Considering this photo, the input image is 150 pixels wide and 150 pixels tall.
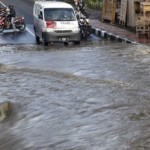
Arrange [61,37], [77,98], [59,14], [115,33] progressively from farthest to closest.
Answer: [115,33], [59,14], [61,37], [77,98]

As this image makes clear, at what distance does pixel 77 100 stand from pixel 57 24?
36.0 feet

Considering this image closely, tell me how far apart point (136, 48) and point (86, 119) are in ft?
33.0

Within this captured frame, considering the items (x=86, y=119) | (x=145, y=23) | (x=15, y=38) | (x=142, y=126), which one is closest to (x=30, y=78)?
(x=86, y=119)

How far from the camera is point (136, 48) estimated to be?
19.8 meters

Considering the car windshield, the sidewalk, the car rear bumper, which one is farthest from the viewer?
the car windshield

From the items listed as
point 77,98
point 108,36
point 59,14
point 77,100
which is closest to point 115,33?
point 108,36

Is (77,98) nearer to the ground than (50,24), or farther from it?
nearer to the ground

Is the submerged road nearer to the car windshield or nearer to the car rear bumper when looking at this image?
the car rear bumper

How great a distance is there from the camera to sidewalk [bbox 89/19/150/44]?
71.9 ft

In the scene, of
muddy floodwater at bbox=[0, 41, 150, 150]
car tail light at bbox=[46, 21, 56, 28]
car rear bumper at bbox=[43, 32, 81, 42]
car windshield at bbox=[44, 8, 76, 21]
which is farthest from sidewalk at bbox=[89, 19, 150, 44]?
car tail light at bbox=[46, 21, 56, 28]

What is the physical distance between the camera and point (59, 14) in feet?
74.8

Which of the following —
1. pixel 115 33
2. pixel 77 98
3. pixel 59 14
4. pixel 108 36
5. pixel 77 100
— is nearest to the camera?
pixel 77 100

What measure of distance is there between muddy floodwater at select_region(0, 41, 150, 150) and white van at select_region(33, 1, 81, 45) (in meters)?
2.75

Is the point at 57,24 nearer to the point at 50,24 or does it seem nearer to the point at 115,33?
the point at 50,24
